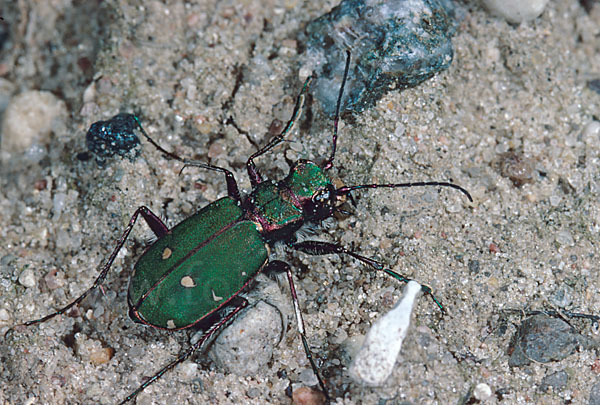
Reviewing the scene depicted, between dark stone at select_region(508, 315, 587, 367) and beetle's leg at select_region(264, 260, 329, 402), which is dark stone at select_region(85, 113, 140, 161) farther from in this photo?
dark stone at select_region(508, 315, 587, 367)

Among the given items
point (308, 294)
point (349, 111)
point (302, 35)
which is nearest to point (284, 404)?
point (308, 294)

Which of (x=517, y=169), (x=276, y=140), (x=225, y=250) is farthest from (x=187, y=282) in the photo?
(x=517, y=169)

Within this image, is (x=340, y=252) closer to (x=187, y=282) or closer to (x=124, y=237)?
(x=187, y=282)

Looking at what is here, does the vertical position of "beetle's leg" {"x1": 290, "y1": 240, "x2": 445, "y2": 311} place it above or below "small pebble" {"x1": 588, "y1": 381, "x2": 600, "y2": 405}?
above

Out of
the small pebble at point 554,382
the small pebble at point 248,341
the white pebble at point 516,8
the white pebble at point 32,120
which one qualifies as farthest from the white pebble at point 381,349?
the white pebble at point 32,120

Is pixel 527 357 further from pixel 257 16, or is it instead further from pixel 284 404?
pixel 257 16

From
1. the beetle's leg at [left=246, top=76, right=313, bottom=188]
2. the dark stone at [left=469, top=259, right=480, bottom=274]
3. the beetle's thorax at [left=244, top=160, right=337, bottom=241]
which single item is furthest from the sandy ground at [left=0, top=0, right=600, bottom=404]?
the beetle's thorax at [left=244, top=160, right=337, bottom=241]
